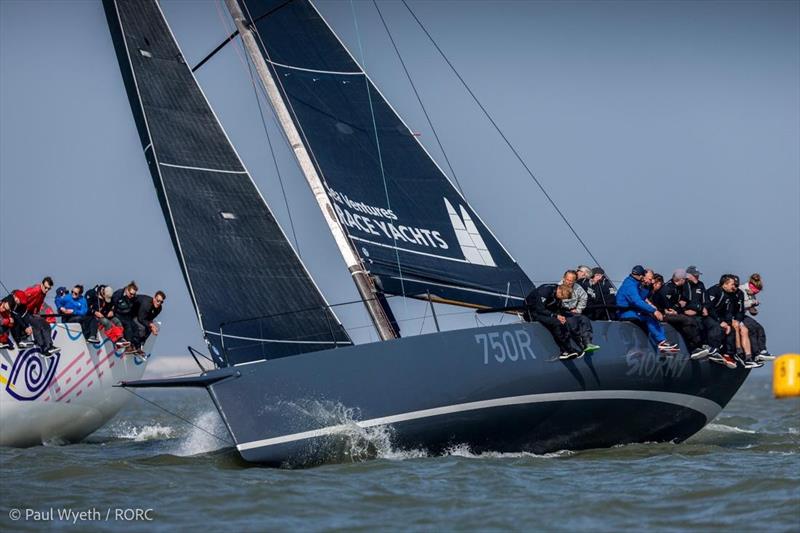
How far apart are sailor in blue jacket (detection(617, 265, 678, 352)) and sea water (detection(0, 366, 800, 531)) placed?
1.12 meters

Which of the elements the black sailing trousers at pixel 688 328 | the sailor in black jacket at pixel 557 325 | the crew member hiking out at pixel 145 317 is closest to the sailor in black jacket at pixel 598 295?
the black sailing trousers at pixel 688 328

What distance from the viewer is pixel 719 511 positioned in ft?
29.0

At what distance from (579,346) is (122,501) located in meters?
4.67

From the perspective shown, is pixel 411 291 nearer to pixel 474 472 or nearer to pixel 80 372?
pixel 474 472

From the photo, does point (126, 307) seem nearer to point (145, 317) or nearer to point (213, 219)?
point (145, 317)

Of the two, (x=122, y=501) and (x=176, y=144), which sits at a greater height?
(x=176, y=144)

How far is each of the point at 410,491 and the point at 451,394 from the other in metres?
1.79

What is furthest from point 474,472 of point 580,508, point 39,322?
point 39,322

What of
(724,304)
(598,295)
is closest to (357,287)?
(598,295)

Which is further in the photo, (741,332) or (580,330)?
(741,332)

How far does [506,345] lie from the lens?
11695 mm

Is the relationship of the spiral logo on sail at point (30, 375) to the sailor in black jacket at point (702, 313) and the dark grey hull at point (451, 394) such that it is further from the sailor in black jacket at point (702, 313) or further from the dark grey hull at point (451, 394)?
the sailor in black jacket at point (702, 313)

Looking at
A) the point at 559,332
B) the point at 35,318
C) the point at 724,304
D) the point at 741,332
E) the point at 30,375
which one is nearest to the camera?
the point at 559,332

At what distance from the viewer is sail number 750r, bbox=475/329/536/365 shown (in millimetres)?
11570
